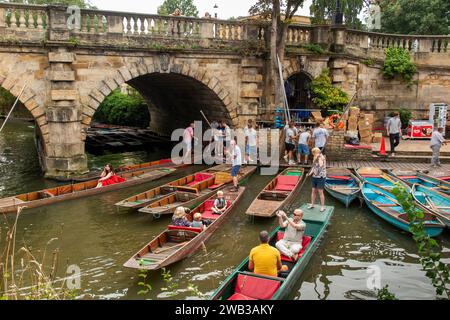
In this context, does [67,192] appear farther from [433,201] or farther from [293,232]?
[433,201]

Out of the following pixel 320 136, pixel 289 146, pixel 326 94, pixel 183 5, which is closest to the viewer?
pixel 320 136

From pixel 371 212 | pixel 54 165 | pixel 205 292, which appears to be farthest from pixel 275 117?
pixel 205 292

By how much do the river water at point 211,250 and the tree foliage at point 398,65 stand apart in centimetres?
889

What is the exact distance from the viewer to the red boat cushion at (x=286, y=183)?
13317mm

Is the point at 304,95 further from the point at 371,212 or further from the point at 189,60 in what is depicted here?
the point at 371,212

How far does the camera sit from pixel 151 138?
2464 cm

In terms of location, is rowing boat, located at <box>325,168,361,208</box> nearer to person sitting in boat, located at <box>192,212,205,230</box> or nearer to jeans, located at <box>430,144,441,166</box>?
jeans, located at <box>430,144,441,166</box>

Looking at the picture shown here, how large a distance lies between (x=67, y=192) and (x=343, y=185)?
8.04 metres

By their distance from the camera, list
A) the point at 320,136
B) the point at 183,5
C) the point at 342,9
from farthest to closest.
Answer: the point at 183,5, the point at 342,9, the point at 320,136

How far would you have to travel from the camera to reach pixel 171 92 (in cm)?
2197

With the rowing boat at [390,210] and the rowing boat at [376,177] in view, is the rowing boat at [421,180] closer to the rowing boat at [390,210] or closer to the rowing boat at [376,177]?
the rowing boat at [376,177]

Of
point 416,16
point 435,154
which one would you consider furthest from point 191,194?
point 416,16

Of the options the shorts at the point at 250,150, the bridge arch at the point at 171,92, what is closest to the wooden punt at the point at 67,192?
the bridge arch at the point at 171,92
